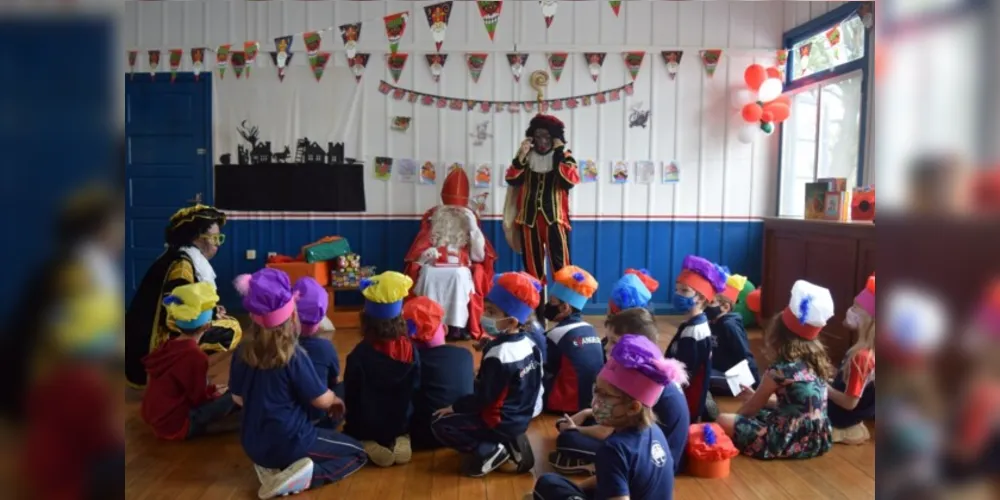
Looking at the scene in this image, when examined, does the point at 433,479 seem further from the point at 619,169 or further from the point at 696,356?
the point at 619,169

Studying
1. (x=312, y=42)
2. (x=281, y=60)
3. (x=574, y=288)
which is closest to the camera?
(x=574, y=288)

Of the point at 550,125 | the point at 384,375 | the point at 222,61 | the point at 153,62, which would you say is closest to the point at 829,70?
the point at 550,125

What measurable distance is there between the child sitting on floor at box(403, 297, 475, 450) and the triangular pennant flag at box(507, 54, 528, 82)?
12.1ft

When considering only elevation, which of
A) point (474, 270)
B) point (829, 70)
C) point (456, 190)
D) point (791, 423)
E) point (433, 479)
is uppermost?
point (829, 70)

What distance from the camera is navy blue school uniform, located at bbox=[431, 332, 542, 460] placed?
8.30 feet

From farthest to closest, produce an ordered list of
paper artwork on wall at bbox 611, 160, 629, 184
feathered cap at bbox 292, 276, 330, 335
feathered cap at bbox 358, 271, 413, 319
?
1. paper artwork on wall at bbox 611, 160, 629, 184
2. feathered cap at bbox 292, 276, 330, 335
3. feathered cap at bbox 358, 271, 413, 319

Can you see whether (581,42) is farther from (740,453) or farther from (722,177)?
(740,453)

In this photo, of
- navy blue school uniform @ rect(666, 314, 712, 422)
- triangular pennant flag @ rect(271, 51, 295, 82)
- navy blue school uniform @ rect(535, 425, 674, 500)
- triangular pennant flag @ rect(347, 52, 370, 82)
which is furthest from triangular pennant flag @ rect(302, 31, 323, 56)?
navy blue school uniform @ rect(535, 425, 674, 500)

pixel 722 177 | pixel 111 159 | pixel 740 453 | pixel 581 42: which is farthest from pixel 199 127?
pixel 111 159

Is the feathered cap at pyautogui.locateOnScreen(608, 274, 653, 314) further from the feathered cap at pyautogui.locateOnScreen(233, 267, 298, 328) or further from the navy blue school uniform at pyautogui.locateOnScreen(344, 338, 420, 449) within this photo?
the feathered cap at pyautogui.locateOnScreen(233, 267, 298, 328)

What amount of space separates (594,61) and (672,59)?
73 cm

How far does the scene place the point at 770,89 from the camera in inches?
233

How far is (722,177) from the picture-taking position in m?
6.37

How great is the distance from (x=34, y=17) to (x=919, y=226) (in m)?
0.64
